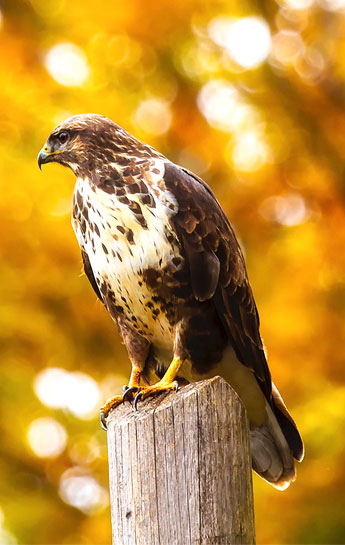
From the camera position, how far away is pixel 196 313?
10.1ft

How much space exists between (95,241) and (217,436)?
1.24 meters

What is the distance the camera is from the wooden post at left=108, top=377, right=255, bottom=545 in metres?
1.93

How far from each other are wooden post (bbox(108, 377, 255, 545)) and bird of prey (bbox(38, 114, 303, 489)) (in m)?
0.68

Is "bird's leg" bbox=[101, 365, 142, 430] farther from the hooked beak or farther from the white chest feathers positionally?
the hooked beak

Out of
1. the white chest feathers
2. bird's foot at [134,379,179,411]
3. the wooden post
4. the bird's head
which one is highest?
the bird's head

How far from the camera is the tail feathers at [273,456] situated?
3.14 metres

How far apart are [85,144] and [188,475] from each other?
64.0 inches

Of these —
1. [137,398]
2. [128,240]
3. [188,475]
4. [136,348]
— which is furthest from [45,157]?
[188,475]

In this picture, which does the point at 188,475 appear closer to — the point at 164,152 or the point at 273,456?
the point at 273,456

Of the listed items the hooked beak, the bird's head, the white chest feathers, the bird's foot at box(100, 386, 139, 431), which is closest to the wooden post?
the bird's foot at box(100, 386, 139, 431)

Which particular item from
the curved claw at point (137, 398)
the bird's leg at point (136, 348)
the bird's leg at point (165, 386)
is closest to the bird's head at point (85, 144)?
the bird's leg at point (136, 348)

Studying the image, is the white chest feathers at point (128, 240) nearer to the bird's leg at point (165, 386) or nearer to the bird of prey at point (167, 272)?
the bird of prey at point (167, 272)

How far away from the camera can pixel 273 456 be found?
316cm

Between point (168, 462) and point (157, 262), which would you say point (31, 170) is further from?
point (168, 462)
